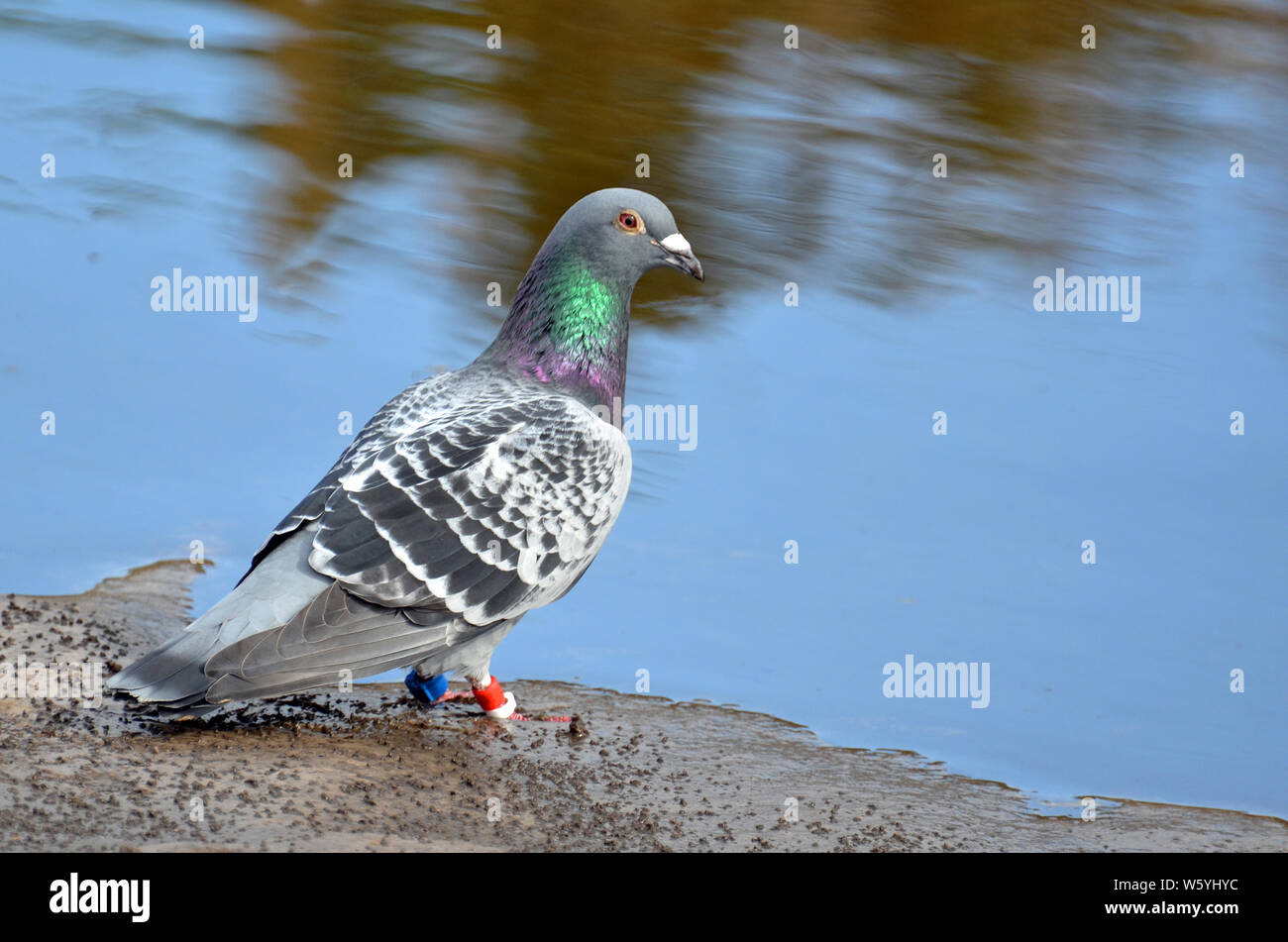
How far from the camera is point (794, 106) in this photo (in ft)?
44.4

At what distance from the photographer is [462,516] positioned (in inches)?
232

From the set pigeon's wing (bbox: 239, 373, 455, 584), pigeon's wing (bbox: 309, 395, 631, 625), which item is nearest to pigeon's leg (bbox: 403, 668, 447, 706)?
pigeon's wing (bbox: 309, 395, 631, 625)

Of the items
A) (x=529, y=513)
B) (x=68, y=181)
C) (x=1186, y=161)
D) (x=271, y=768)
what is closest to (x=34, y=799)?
(x=271, y=768)

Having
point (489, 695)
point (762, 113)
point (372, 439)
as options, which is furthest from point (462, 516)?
point (762, 113)

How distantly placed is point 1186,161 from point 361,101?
711 cm

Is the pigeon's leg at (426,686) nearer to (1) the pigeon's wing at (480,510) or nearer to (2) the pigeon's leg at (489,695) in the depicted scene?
(2) the pigeon's leg at (489,695)

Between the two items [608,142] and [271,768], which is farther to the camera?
[608,142]

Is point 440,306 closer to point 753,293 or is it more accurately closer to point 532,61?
point 753,293

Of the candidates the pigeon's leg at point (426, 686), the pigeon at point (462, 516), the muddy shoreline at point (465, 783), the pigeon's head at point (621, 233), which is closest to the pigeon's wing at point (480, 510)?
the pigeon at point (462, 516)

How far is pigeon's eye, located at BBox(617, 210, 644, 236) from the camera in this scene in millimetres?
6555

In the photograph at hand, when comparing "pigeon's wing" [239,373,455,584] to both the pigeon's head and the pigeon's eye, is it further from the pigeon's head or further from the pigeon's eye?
the pigeon's eye

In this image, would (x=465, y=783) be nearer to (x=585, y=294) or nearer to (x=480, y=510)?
(x=480, y=510)

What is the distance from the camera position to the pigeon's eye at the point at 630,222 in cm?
655

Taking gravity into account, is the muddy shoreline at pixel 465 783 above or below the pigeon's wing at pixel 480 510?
below
